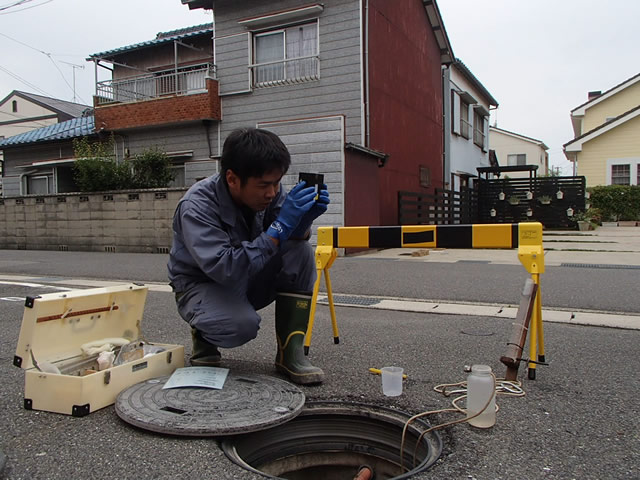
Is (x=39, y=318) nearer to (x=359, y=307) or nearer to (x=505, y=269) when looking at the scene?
(x=359, y=307)

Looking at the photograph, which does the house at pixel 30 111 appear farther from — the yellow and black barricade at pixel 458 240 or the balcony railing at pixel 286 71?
the yellow and black barricade at pixel 458 240

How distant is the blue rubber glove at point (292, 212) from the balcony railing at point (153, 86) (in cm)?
1330

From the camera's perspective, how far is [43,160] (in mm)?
17406

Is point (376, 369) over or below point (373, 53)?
below

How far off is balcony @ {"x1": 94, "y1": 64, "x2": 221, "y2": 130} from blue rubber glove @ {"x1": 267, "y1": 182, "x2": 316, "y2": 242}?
1234cm

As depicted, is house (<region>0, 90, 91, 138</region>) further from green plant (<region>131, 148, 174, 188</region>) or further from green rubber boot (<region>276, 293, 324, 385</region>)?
green rubber boot (<region>276, 293, 324, 385</region>)

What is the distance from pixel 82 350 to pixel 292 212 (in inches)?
51.0

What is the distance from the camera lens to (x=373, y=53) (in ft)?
42.9

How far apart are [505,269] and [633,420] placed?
577 cm

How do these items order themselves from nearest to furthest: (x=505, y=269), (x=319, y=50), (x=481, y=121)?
(x=505, y=269) < (x=319, y=50) < (x=481, y=121)

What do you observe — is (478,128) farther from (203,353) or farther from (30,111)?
(30,111)

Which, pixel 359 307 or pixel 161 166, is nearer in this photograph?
pixel 359 307

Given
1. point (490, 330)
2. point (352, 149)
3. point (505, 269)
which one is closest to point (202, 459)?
point (490, 330)

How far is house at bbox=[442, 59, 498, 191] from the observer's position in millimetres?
19672
